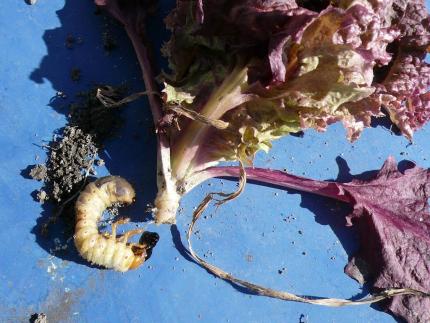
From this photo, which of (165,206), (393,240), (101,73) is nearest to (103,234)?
(165,206)

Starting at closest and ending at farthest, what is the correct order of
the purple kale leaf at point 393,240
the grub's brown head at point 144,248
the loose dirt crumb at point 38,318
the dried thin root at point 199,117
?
the dried thin root at point 199,117 → the loose dirt crumb at point 38,318 → the grub's brown head at point 144,248 → the purple kale leaf at point 393,240

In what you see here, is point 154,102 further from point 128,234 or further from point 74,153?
point 128,234

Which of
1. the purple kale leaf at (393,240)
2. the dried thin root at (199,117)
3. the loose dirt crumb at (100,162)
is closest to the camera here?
the dried thin root at (199,117)

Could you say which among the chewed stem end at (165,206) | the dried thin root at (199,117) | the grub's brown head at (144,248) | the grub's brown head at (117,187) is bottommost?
the grub's brown head at (144,248)

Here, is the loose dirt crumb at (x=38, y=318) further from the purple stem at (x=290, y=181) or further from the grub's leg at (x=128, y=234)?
the purple stem at (x=290, y=181)

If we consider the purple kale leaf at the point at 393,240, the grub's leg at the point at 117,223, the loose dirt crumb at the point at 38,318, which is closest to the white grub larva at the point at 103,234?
the grub's leg at the point at 117,223

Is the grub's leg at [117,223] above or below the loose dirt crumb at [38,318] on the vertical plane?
above

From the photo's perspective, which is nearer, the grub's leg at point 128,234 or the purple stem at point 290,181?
the grub's leg at point 128,234

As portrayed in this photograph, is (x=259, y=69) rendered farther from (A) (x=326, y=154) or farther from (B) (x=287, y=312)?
(B) (x=287, y=312)
